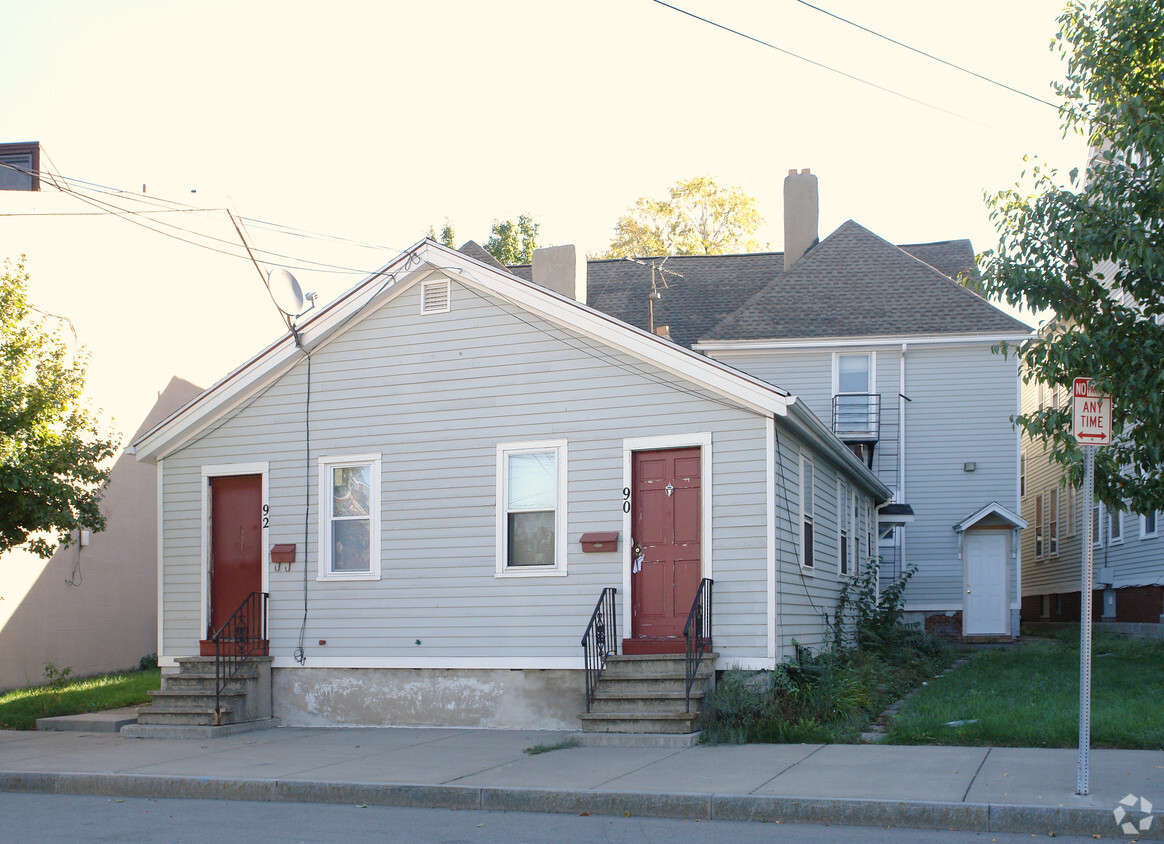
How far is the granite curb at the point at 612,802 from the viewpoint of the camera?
24.2ft

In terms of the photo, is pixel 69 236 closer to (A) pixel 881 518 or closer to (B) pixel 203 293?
(B) pixel 203 293

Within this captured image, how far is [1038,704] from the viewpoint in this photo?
1188 centimetres

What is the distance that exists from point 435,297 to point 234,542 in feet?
13.9

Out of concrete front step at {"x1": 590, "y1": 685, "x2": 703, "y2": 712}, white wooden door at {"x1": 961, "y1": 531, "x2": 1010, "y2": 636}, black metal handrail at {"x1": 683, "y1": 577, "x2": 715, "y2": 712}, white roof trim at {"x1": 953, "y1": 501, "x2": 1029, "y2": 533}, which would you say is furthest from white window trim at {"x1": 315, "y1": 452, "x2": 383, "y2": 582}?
white wooden door at {"x1": 961, "y1": 531, "x2": 1010, "y2": 636}

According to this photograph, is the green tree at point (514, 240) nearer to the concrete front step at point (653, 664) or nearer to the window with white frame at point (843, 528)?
the window with white frame at point (843, 528)

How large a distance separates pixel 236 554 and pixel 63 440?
2590mm

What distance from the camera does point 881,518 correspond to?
71.5ft

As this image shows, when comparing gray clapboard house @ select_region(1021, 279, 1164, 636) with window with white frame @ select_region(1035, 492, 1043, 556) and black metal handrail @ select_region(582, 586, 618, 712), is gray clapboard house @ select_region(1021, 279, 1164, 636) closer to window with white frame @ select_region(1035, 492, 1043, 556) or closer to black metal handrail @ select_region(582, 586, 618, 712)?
window with white frame @ select_region(1035, 492, 1043, 556)

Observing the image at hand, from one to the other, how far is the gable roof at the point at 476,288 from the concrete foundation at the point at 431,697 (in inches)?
139

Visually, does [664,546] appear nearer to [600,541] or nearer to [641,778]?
[600,541]

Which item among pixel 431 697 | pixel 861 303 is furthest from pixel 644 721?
pixel 861 303

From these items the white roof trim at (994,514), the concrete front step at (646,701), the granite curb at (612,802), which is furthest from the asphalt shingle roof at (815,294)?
the granite curb at (612,802)

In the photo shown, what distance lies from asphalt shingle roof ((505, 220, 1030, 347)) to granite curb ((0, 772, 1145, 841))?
45.5ft

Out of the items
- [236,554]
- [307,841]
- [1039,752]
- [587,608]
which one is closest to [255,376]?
[236,554]
